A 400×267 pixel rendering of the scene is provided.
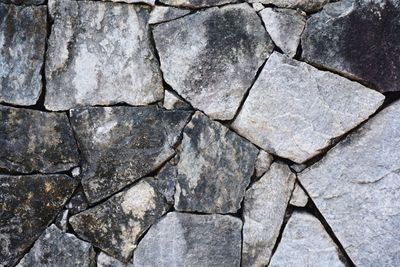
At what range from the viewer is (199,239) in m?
1.97

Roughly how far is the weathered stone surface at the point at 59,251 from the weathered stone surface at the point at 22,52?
0.55 m

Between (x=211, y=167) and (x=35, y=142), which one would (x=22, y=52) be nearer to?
(x=35, y=142)

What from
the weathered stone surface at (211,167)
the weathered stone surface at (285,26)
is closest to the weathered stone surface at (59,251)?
the weathered stone surface at (211,167)

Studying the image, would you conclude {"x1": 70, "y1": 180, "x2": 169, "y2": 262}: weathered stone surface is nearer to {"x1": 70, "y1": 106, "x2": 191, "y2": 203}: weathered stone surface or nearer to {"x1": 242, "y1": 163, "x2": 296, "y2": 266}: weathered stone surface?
{"x1": 70, "y1": 106, "x2": 191, "y2": 203}: weathered stone surface

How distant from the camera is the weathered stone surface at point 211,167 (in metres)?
1.94

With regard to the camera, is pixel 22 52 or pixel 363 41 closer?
pixel 363 41

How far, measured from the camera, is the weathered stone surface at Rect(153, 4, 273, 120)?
190cm

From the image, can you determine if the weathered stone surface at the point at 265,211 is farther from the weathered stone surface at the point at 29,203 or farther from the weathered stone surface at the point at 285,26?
the weathered stone surface at the point at 29,203

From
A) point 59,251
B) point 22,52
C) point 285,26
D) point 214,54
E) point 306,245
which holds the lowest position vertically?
point 59,251

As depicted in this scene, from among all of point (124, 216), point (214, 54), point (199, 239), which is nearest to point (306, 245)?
point (199, 239)

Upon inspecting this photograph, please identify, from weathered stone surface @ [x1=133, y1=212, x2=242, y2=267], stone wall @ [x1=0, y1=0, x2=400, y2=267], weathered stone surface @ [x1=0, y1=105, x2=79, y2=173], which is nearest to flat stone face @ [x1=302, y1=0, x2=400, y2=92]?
stone wall @ [x1=0, y1=0, x2=400, y2=267]

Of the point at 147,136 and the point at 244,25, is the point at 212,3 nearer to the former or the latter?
the point at 244,25

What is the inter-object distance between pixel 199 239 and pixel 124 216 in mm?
318

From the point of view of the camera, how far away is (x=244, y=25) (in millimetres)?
1898
